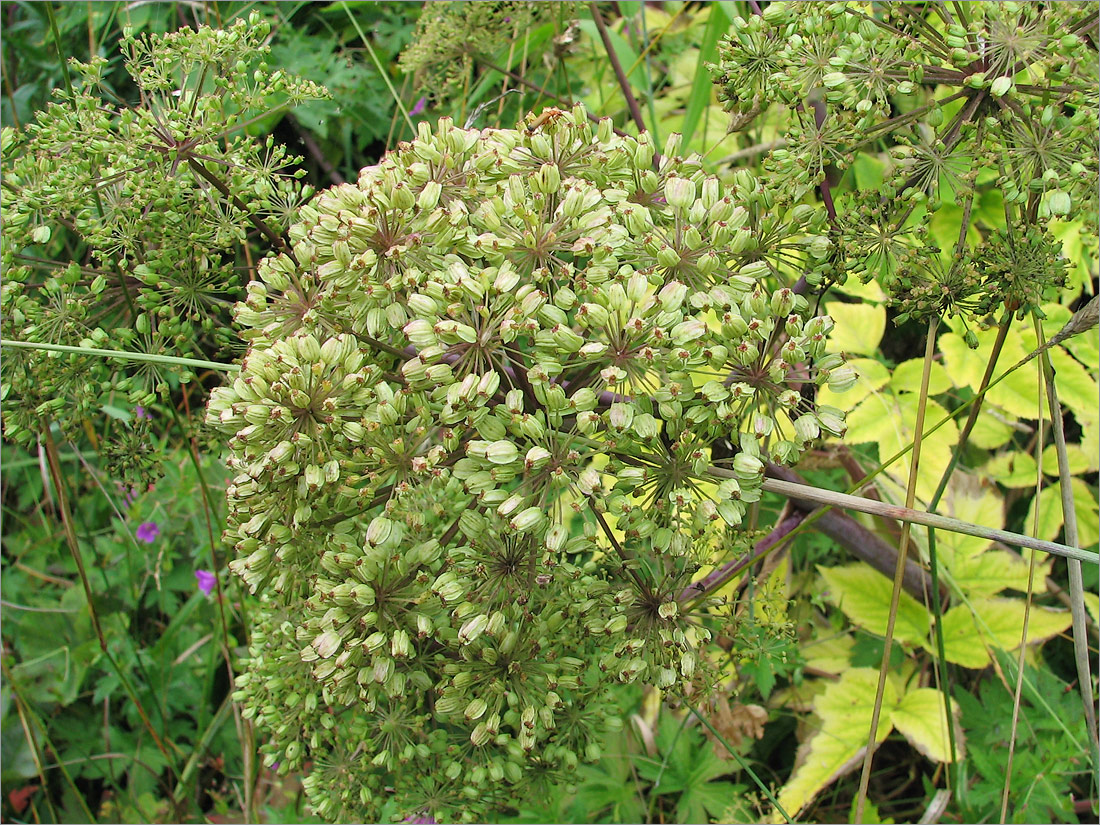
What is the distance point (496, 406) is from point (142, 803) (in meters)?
3.27

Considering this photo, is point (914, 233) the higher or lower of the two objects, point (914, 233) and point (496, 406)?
the higher

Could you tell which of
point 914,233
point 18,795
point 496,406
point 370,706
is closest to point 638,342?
point 496,406

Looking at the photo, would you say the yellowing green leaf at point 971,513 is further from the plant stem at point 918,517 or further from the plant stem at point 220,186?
the plant stem at point 220,186

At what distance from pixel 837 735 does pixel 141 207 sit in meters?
2.60

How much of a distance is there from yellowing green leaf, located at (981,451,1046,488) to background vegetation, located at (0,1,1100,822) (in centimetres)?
2

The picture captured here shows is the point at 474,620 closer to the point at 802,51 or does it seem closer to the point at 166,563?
the point at 802,51

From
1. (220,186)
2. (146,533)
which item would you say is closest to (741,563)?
(220,186)

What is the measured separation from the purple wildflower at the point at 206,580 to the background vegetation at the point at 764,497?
0.08 m

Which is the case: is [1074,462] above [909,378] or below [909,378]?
below

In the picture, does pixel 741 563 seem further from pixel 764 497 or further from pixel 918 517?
pixel 764 497

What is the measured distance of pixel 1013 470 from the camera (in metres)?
3.19

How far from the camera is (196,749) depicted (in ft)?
11.6

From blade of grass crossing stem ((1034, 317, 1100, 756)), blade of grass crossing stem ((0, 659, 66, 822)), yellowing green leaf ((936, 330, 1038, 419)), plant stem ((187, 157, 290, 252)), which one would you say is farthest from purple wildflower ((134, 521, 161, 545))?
blade of grass crossing stem ((1034, 317, 1100, 756))

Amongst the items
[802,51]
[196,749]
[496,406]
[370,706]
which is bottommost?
[196,749]
